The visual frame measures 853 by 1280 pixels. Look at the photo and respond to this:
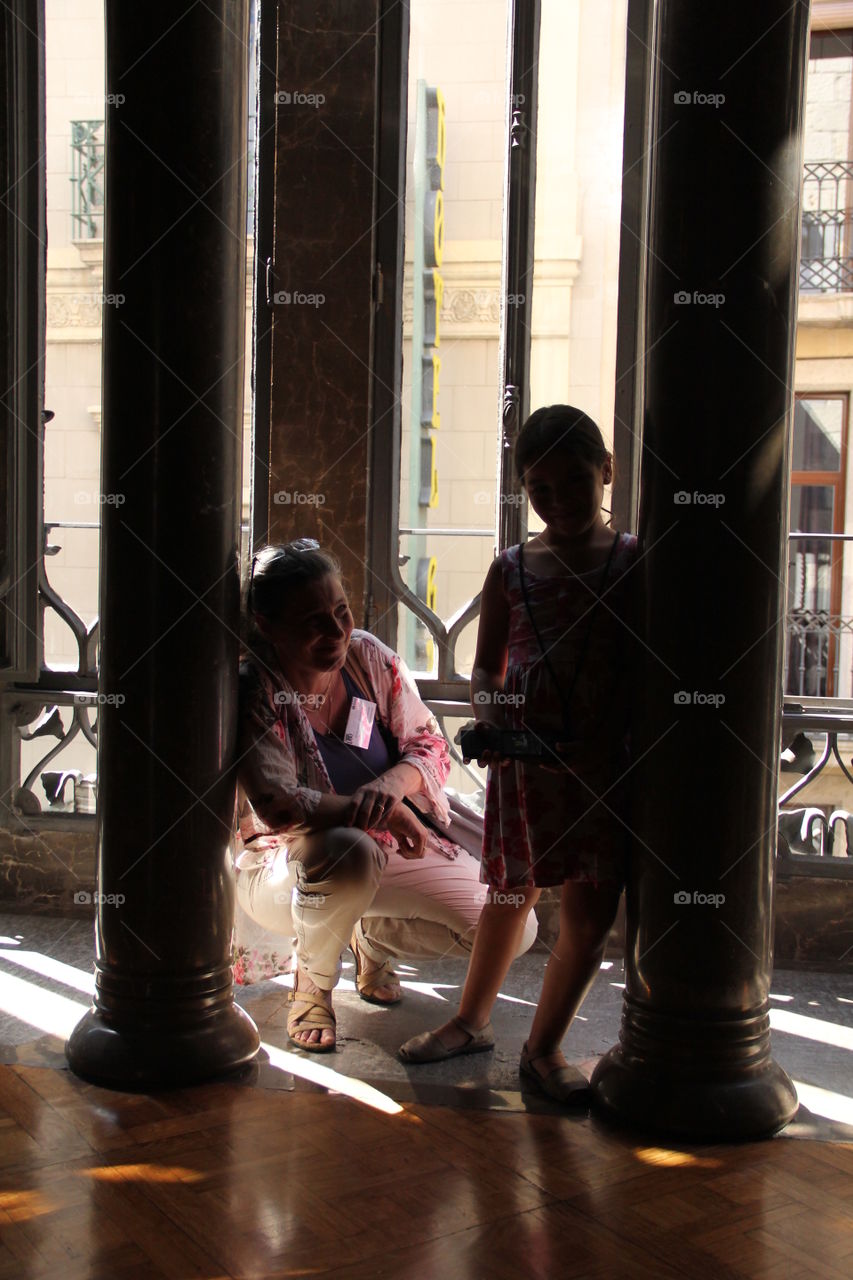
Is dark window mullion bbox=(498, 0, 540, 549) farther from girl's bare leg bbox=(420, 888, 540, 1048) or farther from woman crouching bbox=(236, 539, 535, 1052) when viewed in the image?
girl's bare leg bbox=(420, 888, 540, 1048)

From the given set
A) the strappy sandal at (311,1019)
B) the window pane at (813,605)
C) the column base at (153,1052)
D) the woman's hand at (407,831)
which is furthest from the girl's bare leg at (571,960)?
the window pane at (813,605)

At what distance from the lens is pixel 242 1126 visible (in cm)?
231

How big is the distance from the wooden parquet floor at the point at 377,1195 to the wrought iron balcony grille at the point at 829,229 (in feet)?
21.0

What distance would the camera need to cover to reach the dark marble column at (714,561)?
90.4 inches

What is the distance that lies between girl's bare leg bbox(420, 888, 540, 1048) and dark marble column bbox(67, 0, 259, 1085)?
1.53ft
